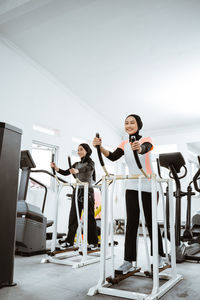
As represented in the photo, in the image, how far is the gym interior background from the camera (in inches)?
165

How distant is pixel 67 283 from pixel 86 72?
463cm

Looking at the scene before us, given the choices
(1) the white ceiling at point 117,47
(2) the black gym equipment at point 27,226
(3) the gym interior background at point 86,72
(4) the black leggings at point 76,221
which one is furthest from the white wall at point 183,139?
(2) the black gym equipment at point 27,226

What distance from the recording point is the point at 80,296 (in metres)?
1.92

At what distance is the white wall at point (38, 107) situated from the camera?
510 centimetres

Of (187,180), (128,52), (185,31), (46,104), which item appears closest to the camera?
(185,31)

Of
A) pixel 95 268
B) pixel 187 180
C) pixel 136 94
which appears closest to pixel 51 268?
pixel 95 268

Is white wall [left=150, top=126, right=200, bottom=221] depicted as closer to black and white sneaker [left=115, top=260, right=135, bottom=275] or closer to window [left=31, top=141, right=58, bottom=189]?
window [left=31, top=141, right=58, bottom=189]

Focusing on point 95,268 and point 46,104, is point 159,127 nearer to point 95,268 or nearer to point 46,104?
point 46,104

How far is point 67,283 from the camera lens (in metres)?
2.26

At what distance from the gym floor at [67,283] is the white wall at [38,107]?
2.68 metres

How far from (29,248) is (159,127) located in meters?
5.95

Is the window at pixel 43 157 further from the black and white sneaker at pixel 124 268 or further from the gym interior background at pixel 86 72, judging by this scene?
the black and white sneaker at pixel 124 268

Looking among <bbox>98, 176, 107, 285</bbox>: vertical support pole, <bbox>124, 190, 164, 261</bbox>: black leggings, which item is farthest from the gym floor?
<bbox>124, 190, 164, 261</bbox>: black leggings

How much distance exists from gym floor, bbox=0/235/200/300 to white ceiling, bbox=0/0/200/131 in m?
3.64
